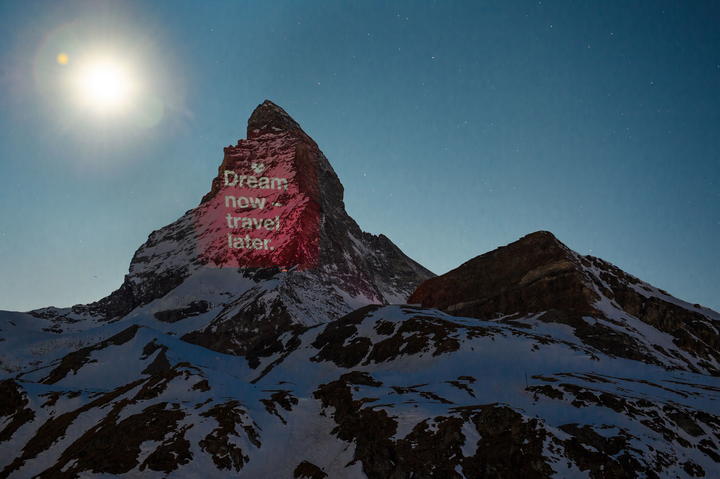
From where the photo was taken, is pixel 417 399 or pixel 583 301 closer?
pixel 417 399

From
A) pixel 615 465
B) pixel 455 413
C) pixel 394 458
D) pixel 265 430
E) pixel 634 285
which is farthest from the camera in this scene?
pixel 634 285

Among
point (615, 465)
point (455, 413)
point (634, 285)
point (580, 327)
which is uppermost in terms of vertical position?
point (634, 285)

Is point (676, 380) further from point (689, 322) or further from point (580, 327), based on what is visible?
point (689, 322)

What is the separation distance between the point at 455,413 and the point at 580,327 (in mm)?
51871

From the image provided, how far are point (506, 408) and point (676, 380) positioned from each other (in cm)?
3224

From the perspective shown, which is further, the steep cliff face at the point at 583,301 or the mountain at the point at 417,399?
the steep cliff face at the point at 583,301

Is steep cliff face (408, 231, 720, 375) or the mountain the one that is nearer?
the mountain

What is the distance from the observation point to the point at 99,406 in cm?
5606

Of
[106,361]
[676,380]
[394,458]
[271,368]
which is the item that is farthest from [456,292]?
[394,458]

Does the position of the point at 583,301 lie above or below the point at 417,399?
A: above

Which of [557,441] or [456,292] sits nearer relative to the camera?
[557,441]

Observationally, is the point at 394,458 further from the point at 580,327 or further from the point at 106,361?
the point at 106,361

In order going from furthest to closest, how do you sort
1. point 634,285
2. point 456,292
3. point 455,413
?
point 456,292 → point 634,285 → point 455,413

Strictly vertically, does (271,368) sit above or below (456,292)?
below
